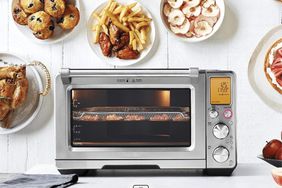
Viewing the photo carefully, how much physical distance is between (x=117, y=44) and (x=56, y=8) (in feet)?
0.95

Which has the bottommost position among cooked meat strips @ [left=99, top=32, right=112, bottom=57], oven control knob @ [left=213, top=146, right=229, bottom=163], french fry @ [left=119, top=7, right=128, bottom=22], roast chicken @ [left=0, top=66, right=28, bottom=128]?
oven control knob @ [left=213, top=146, right=229, bottom=163]

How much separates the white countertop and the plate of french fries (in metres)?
0.73

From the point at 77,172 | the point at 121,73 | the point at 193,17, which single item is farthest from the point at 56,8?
the point at 77,172

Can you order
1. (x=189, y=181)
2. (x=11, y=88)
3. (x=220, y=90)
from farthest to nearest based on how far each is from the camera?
(x=11, y=88) → (x=220, y=90) → (x=189, y=181)

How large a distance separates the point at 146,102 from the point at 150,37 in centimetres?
63

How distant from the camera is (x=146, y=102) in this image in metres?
1.78

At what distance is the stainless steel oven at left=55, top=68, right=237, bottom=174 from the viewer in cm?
176

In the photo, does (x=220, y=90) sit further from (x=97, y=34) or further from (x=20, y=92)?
(x=20, y=92)

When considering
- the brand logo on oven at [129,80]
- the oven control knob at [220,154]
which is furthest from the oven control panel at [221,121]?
the brand logo on oven at [129,80]

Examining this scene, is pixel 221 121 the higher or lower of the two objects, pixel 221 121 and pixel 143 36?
the lower

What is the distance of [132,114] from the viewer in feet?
5.86

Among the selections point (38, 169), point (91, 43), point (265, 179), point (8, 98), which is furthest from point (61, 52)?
point (265, 179)

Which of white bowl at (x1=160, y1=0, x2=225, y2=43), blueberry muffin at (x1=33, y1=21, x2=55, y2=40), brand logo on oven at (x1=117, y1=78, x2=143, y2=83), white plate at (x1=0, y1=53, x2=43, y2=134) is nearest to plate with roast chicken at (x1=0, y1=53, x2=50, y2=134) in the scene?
white plate at (x1=0, y1=53, x2=43, y2=134)

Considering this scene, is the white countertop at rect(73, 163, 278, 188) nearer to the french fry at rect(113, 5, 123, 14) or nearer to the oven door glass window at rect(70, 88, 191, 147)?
the oven door glass window at rect(70, 88, 191, 147)
